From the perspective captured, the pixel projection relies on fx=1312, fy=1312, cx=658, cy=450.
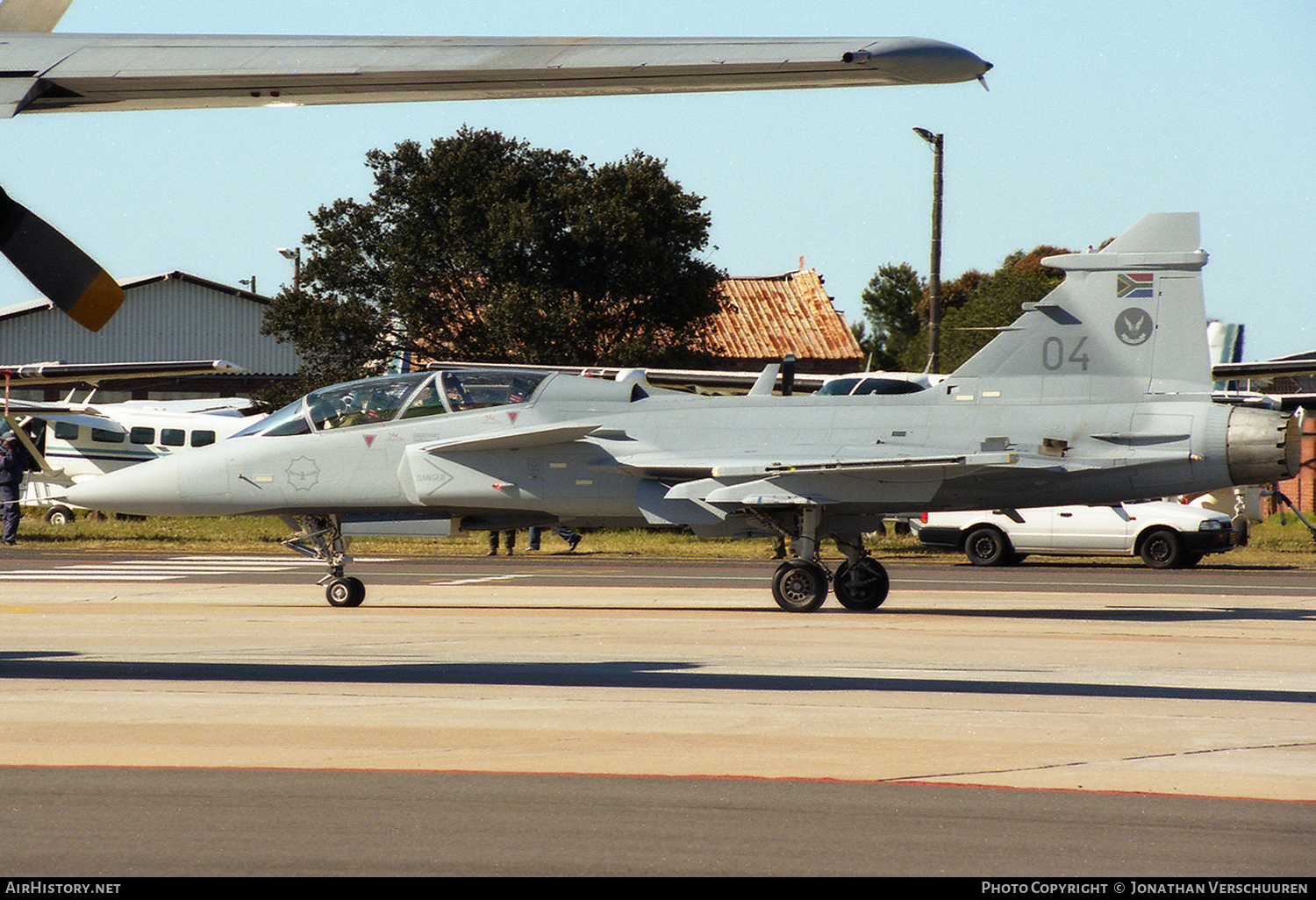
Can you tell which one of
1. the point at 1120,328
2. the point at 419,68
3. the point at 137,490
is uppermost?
the point at 419,68

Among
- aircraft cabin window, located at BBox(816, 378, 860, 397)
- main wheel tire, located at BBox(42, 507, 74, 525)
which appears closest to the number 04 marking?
aircraft cabin window, located at BBox(816, 378, 860, 397)

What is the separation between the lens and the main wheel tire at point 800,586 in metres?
15.2

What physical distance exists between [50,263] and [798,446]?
353 inches

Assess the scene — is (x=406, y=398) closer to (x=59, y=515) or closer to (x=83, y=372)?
(x=83, y=372)

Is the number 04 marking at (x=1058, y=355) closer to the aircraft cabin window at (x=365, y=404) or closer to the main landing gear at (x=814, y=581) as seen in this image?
the main landing gear at (x=814, y=581)

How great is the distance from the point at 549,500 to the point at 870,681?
267 inches

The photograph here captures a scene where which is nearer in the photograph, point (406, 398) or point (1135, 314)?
point (1135, 314)

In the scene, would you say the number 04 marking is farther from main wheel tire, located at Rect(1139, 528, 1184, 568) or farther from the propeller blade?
main wheel tire, located at Rect(1139, 528, 1184, 568)

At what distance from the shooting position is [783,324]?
6462 centimetres

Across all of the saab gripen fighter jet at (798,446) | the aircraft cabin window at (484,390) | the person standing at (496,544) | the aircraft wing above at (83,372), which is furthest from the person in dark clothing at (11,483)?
the aircraft cabin window at (484,390)

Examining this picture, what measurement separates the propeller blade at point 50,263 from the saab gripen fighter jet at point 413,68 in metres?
1.15

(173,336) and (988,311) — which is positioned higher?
(988,311)

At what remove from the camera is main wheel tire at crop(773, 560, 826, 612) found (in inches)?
599

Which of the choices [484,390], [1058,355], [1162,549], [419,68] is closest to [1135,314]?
[1058,355]
